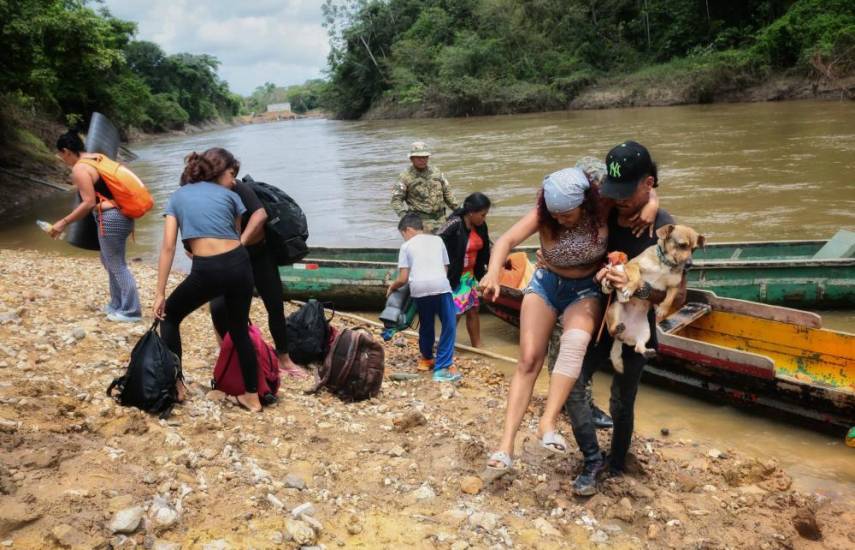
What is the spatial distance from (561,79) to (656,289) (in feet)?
131

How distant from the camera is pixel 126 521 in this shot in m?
2.96

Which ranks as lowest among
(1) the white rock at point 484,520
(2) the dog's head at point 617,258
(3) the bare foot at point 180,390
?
(1) the white rock at point 484,520

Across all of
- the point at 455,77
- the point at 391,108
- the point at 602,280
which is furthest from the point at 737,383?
the point at 391,108

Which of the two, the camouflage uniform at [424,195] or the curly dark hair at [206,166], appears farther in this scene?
the camouflage uniform at [424,195]

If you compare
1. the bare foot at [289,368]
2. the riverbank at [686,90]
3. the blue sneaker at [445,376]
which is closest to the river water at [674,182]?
Answer: the blue sneaker at [445,376]

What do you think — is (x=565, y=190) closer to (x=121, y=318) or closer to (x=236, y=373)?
(x=236, y=373)

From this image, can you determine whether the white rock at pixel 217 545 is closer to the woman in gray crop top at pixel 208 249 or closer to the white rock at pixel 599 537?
the woman in gray crop top at pixel 208 249

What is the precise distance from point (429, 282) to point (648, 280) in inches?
102

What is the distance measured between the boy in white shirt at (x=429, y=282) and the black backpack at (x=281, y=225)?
98cm

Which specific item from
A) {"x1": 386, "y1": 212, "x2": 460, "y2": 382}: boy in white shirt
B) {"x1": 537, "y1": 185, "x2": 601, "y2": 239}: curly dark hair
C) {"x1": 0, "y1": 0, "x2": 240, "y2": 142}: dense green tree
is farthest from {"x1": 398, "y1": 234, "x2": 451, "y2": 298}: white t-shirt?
{"x1": 0, "y1": 0, "x2": 240, "y2": 142}: dense green tree

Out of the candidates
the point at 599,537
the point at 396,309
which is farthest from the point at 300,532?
the point at 396,309

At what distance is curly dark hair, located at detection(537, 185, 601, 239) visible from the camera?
11.1ft

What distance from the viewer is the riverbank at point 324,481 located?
3109mm

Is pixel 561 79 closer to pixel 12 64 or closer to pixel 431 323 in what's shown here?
pixel 12 64
